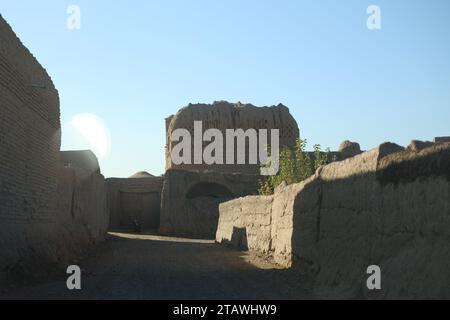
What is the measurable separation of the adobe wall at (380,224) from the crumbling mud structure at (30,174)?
4.82 meters

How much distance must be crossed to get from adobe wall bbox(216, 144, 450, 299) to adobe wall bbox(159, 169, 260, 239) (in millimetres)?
17957

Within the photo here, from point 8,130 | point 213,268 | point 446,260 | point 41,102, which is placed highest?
point 41,102

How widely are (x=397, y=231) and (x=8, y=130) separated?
20.7 ft

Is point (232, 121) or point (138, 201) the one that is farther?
point (232, 121)

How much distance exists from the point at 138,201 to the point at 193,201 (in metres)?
5.92

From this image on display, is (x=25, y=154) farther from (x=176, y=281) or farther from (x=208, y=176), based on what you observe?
(x=208, y=176)

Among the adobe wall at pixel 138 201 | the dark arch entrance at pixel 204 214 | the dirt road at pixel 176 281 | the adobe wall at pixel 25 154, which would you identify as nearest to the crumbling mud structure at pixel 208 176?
the dark arch entrance at pixel 204 214

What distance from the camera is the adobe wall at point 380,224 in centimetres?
523

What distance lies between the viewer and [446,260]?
491cm

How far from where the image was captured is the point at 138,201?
3344cm

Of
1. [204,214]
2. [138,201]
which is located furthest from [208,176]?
[138,201]

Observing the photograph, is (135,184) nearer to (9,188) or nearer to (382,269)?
(9,188)

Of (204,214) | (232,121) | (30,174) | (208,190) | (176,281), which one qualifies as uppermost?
(232,121)
